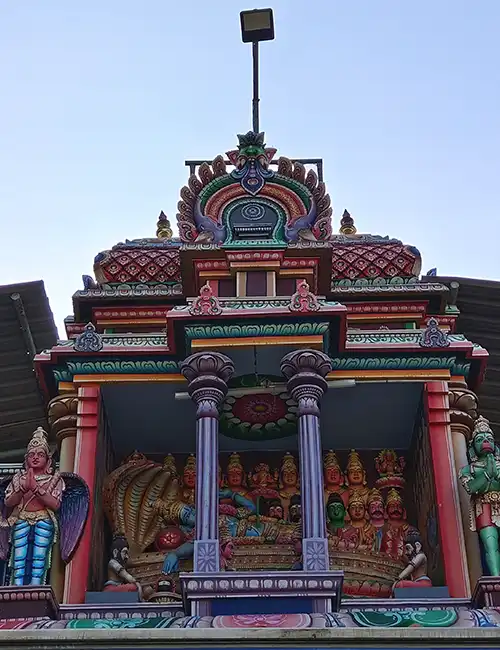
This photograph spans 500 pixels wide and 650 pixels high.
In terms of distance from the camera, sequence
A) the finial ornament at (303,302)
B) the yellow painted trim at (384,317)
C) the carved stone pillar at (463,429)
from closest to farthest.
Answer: the carved stone pillar at (463,429) → the finial ornament at (303,302) → the yellow painted trim at (384,317)

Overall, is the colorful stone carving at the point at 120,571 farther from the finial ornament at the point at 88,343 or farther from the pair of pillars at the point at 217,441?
the finial ornament at the point at 88,343

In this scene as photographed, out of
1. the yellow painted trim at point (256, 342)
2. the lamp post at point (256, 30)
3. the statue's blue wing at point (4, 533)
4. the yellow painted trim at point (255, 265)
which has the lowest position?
the statue's blue wing at point (4, 533)

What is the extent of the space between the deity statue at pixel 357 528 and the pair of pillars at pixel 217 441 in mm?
1461

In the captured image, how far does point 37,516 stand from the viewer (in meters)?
12.4

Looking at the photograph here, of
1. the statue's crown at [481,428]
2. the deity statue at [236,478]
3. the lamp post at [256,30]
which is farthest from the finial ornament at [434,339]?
the lamp post at [256,30]

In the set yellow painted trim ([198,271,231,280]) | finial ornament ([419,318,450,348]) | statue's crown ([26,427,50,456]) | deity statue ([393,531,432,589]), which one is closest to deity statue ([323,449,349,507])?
deity statue ([393,531,432,589])

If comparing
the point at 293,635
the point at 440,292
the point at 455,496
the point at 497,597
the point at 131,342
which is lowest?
the point at 293,635

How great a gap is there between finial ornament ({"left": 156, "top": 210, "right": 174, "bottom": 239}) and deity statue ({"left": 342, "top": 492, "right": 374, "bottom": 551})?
6.40 m

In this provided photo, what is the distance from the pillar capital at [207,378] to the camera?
13.4m

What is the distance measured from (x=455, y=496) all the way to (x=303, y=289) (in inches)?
118

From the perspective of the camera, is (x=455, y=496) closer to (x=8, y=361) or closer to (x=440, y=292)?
(x=440, y=292)

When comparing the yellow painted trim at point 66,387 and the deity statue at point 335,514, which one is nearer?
the yellow painted trim at point 66,387

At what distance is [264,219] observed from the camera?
644 inches

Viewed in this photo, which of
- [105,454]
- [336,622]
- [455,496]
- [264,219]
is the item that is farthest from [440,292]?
[336,622]
